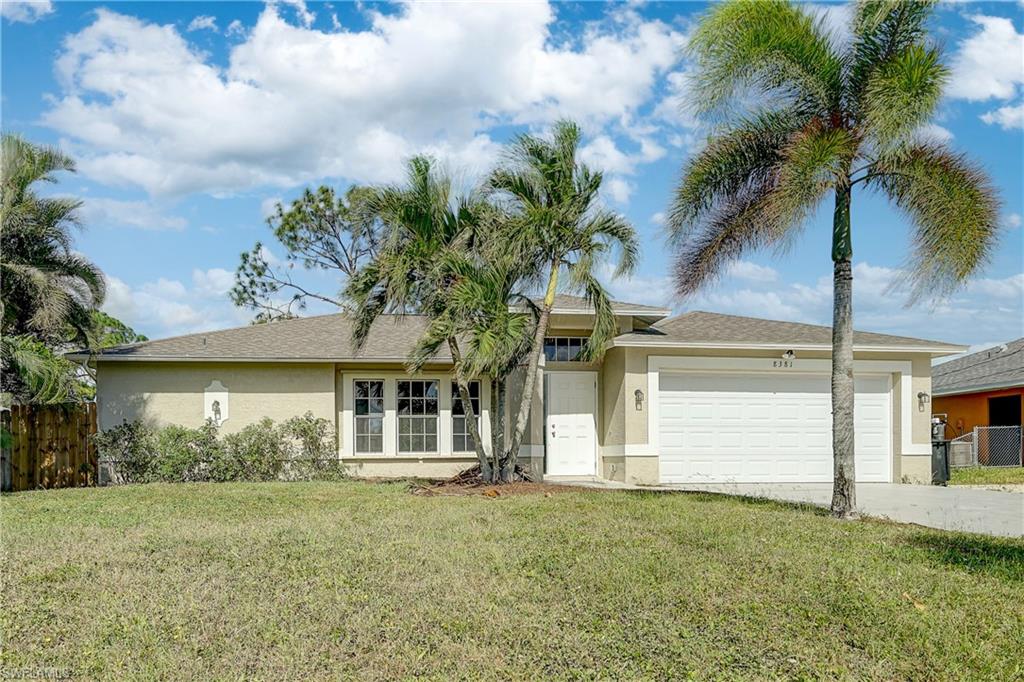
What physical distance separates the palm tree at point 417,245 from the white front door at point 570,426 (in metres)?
3.29

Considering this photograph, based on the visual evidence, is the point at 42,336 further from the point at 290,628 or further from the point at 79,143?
the point at 290,628

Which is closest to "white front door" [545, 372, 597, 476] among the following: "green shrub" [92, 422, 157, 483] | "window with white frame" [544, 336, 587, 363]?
"window with white frame" [544, 336, 587, 363]

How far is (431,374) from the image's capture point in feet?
55.7

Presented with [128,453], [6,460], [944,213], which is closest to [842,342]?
[944,213]

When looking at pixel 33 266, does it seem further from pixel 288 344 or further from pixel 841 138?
pixel 841 138

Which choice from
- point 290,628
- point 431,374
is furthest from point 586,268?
point 290,628

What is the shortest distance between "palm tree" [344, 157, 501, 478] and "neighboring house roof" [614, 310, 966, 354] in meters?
3.87

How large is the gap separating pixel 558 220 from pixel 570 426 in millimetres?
5019

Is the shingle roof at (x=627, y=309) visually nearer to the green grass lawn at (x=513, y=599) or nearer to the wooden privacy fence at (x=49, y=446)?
the green grass lawn at (x=513, y=599)

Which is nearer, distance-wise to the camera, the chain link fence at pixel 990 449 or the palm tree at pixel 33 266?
the palm tree at pixel 33 266

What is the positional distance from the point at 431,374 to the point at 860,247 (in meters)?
8.92

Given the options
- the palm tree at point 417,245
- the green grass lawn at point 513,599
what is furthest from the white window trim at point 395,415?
the green grass lawn at point 513,599

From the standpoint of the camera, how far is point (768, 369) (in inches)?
655

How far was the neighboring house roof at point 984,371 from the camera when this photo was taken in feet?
79.1
